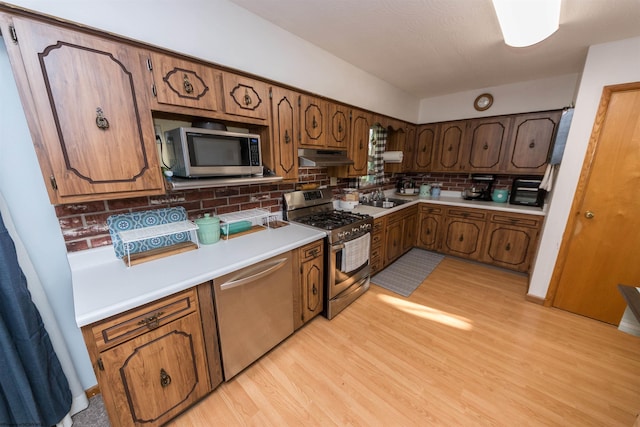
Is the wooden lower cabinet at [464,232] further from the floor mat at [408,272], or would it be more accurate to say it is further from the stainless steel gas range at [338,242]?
the stainless steel gas range at [338,242]

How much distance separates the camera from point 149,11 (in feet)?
4.28

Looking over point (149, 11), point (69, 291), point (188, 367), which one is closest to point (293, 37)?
point (149, 11)

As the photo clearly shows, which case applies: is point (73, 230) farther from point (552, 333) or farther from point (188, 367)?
point (552, 333)

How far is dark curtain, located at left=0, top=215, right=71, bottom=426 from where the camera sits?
3.34ft

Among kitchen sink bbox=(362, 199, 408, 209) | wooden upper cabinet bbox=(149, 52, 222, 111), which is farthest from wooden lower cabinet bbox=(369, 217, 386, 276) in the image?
wooden upper cabinet bbox=(149, 52, 222, 111)

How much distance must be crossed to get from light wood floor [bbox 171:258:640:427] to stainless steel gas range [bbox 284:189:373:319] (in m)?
0.20

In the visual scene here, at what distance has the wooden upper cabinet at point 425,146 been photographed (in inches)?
145

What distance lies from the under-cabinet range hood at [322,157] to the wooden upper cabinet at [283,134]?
126 mm

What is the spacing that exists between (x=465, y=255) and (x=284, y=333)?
295 centimetres

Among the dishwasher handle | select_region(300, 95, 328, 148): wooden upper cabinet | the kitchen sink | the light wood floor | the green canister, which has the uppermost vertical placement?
select_region(300, 95, 328, 148): wooden upper cabinet

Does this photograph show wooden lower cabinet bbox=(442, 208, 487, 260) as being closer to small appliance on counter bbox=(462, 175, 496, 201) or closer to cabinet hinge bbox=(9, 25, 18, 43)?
small appliance on counter bbox=(462, 175, 496, 201)

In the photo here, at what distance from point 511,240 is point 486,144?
1.40m

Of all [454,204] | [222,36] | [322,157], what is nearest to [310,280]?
[322,157]

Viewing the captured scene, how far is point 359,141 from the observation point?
270cm
